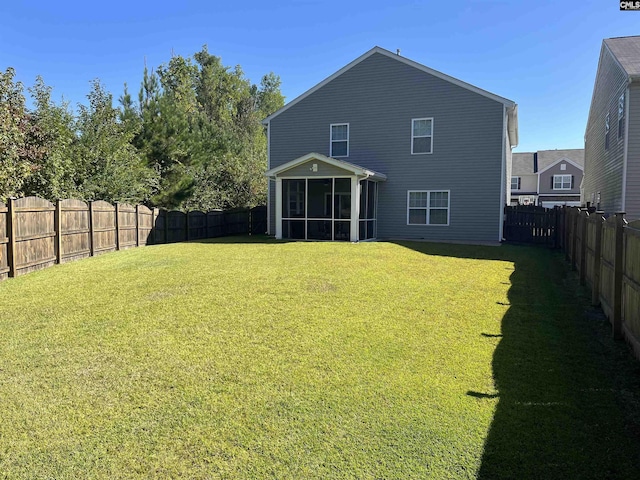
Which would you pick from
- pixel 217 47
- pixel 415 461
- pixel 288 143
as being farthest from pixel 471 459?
pixel 217 47

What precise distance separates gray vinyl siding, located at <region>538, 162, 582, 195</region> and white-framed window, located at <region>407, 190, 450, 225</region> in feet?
111

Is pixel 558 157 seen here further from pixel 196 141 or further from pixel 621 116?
pixel 196 141


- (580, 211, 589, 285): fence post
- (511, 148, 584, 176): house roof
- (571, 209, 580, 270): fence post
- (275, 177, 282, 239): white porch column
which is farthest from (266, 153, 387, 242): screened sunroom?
(511, 148, 584, 176): house roof

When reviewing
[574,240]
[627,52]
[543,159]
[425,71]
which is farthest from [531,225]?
[543,159]

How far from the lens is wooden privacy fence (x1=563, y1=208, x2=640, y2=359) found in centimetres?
460

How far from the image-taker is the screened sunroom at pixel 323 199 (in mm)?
15641

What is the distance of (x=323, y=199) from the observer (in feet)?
54.6

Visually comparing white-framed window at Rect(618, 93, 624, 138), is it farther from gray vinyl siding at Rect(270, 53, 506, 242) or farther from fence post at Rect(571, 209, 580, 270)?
fence post at Rect(571, 209, 580, 270)

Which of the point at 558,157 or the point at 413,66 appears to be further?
the point at 558,157

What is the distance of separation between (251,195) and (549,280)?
20.1 metres

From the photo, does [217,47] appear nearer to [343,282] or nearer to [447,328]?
[343,282]

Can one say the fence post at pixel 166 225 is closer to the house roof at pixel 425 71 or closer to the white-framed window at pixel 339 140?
the house roof at pixel 425 71

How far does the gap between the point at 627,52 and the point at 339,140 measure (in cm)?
1005

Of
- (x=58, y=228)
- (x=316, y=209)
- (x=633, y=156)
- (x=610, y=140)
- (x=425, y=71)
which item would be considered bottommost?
(x=58, y=228)
